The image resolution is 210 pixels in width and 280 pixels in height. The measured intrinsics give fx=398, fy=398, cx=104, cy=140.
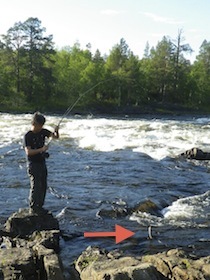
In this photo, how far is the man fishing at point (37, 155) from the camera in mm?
8719

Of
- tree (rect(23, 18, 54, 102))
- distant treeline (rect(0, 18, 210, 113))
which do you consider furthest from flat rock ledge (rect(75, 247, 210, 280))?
tree (rect(23, 18, 54, 102))

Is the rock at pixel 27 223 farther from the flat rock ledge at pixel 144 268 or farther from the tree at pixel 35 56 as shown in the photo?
the tree at pixel 35 56

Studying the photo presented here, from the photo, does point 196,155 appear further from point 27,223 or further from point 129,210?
point 27,223

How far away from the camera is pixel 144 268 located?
581 cm

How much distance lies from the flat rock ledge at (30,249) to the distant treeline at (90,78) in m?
47.0

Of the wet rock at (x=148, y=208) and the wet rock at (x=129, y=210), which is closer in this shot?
the wet rock at (x=129, y=210)

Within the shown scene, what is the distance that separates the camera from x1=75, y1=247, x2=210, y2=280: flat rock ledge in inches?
225

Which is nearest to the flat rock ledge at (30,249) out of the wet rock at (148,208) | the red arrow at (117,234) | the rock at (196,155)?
the red arrow at (117,234)

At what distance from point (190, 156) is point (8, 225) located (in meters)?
14.1

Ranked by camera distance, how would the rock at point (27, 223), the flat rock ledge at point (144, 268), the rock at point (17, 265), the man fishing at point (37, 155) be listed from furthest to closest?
1. the rock at point (27, 223)
2. the man fishing at point (37, 155)
3. the rock at point (17, 265)
4. the flat rock ledge at point (144, 268)

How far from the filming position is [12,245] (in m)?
7.87

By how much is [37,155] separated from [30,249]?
7.97ft

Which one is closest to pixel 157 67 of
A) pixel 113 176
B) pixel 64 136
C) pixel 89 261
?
pixel 64 136

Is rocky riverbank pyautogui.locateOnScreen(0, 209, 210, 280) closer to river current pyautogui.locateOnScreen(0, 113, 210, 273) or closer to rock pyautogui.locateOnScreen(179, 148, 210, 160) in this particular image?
river current pyautogui.locateOnScreen(0, 113, 210, 273)
